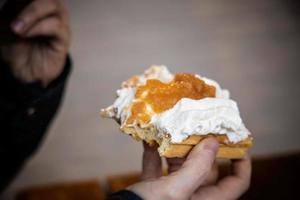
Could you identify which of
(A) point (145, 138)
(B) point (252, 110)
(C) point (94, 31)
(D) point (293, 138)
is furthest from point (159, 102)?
(C) point (94, 31)

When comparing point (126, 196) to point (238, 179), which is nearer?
point (126, 196)

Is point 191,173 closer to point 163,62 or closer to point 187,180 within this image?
point 187,180

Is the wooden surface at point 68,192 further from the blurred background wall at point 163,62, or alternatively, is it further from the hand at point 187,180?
the hand at point 187,180

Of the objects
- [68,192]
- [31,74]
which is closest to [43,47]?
[31,74]

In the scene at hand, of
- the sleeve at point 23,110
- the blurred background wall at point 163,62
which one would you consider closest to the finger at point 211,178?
the sleeve at point 23,110

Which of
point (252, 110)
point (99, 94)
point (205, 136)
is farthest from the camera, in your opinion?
point (99, 94)

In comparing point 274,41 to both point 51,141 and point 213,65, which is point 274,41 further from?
point 51,141

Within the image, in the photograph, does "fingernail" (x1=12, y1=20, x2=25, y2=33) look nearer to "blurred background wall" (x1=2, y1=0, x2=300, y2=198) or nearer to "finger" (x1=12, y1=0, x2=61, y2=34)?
"finger" (x1=12, y1=0, x2=61, y2=34)
